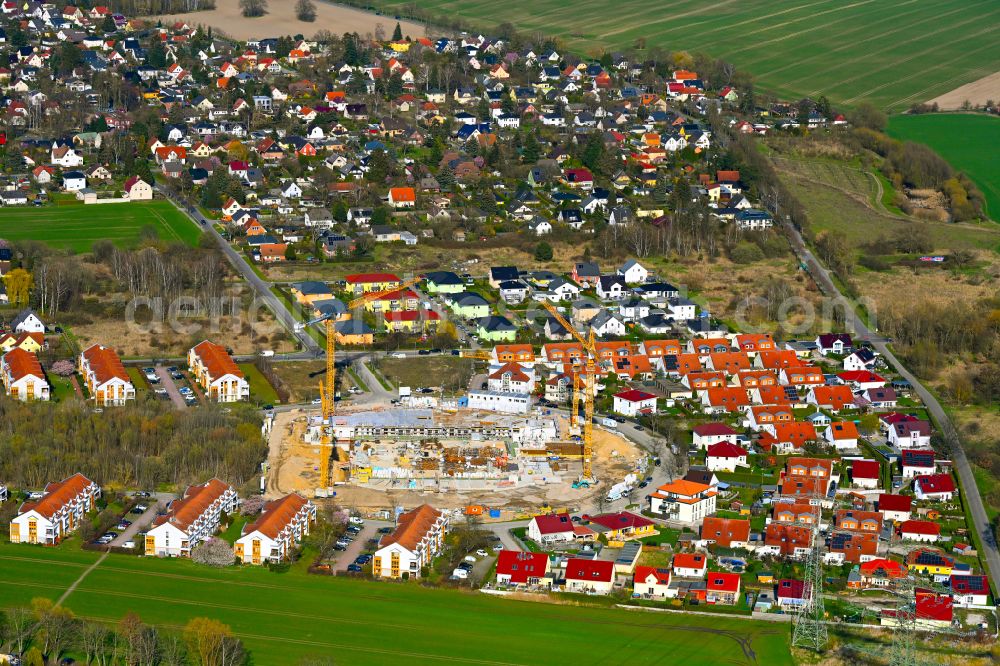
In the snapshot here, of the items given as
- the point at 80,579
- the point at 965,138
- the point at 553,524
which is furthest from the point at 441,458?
the point at 965,138

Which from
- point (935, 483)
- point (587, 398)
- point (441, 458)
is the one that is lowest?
point (935, 483)

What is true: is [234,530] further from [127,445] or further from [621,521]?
[621,521]

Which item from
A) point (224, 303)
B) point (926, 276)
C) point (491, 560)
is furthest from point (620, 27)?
point (491, 560)

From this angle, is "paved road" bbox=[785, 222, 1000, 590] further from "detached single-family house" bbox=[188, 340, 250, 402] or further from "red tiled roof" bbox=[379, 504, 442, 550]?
"detached single-family house" bbox=[188, 340, 250, 402]

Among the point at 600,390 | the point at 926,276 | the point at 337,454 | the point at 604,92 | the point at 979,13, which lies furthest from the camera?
the point at 979,13

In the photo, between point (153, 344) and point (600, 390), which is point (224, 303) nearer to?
point (153, 344)

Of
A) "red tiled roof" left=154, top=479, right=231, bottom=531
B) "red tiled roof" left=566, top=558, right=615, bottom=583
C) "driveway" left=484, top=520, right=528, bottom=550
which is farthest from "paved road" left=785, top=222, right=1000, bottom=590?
"red tiled roof" left=154, top=479, right=231, bottom=531

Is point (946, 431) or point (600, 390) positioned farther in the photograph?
point (600, 390)
